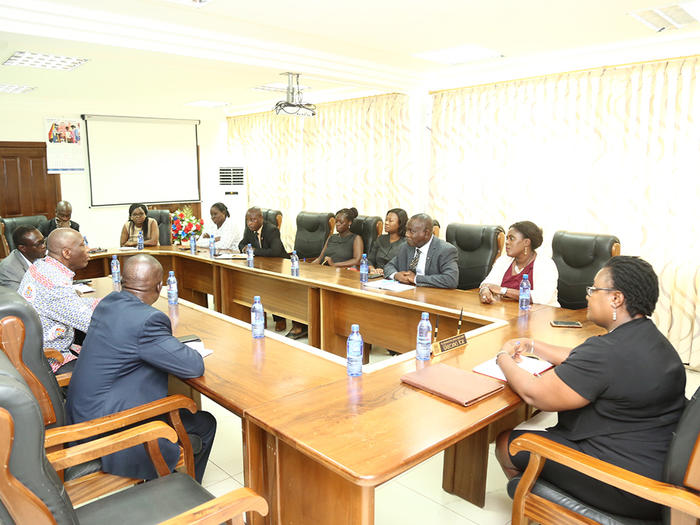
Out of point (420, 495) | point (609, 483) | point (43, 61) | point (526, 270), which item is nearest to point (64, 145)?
point (43, 61)

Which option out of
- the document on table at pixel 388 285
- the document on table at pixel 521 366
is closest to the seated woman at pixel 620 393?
the document on table at pixel 521 366

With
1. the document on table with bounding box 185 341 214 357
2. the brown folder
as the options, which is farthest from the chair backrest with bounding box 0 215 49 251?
the brown folder

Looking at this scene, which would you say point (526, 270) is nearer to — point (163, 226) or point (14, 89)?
point (163, 226)

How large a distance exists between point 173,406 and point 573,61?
4598mm

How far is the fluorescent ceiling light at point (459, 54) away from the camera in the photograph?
4.72m

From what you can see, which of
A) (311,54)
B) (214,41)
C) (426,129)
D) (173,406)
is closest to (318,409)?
(173,406)

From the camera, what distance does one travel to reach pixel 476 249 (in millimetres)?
4379

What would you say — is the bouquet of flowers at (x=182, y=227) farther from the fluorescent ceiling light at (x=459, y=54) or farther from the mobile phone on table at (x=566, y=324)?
the mobile phone on table at (x=566, y=324)

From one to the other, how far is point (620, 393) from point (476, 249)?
9.17ft

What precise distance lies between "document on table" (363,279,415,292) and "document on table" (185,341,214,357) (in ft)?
4.89

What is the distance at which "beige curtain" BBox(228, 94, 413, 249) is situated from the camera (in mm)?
6316

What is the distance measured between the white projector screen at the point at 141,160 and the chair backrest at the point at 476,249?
18.5 feet

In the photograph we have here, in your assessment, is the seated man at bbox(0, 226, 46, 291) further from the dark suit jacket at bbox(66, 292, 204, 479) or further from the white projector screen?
the white projector screen

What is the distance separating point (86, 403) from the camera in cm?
197
